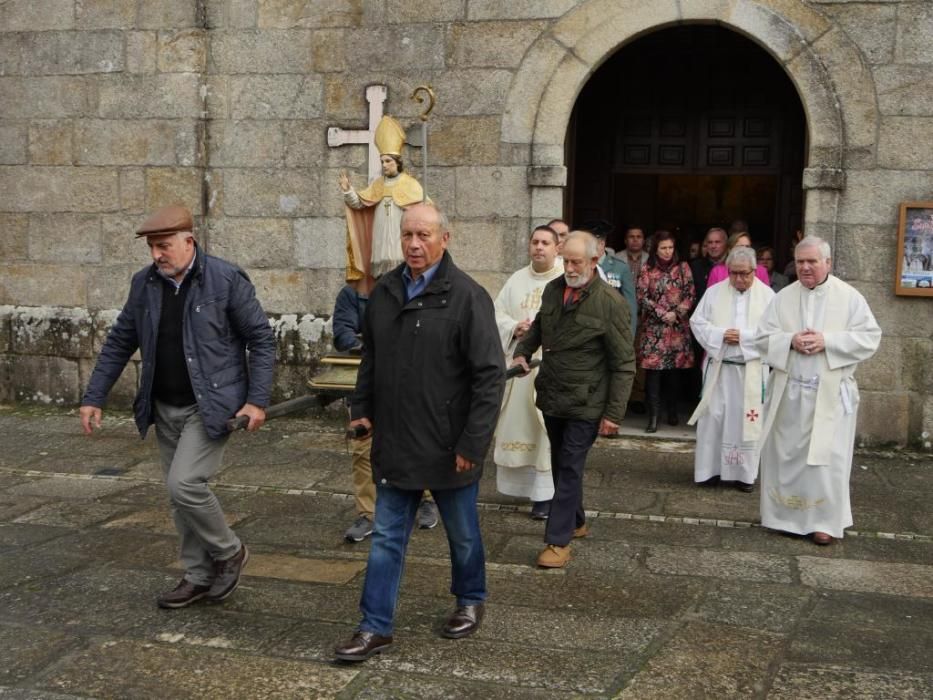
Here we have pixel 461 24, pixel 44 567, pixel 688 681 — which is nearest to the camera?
pixel 688 681

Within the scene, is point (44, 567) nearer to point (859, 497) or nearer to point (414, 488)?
point (414, 488)

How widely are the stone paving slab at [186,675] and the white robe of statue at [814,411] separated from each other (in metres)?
3.06

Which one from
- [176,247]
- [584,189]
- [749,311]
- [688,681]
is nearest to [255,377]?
[176,247]

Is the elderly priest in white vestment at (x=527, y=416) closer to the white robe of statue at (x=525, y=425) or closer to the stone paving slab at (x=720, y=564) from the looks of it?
the white robe of statue at (x=525, y=425)

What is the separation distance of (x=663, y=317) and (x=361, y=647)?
5524 mm

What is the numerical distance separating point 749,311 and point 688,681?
389 centimetres

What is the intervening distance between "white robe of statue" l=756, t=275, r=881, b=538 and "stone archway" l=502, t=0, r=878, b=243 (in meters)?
2.22

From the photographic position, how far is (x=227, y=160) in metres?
9.56

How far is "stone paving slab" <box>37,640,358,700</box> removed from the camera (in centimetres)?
406

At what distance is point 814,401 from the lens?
6.38 m

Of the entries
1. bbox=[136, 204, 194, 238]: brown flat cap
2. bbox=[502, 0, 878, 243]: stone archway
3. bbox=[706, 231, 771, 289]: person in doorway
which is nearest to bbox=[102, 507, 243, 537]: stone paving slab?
bbox=[136, 204, 194, 238]: brown flat cap

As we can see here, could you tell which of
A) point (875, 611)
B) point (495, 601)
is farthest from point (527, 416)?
point (875, 611)

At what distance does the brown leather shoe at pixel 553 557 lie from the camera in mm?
5621

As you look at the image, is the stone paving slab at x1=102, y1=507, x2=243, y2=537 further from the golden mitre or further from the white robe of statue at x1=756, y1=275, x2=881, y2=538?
the white robe of statue at x1=756, y1=275, x2=881, y2=538
